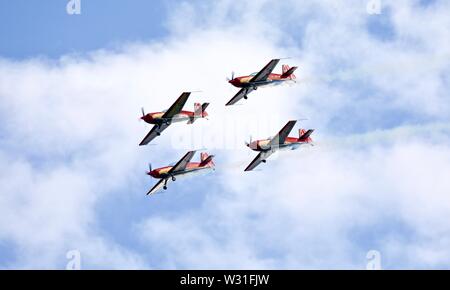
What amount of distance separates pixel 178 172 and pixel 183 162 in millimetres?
2001

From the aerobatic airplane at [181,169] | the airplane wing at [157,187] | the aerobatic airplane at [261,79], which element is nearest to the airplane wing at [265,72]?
the aerobatic airplane at [261,79]

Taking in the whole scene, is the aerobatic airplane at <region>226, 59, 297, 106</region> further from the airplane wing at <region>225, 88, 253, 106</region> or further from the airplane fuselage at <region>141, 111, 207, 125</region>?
the airplane fuselage at <region>141, 111, 207, 125</region>

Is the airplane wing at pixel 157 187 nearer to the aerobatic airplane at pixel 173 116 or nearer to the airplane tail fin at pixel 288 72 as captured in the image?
the aerobatic airplane at pixel 173 116

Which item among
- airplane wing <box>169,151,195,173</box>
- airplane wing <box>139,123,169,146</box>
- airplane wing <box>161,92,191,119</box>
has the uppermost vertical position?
airplane wing <box>161,92,191,119</box>

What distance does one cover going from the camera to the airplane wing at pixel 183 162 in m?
145

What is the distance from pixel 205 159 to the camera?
490ft

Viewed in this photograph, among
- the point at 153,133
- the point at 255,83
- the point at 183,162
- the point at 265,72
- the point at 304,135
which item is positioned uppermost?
the point at 265,72

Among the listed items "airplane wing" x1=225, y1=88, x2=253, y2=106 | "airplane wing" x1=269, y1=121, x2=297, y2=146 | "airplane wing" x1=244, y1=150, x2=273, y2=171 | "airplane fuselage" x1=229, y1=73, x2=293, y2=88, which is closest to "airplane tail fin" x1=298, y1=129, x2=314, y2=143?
"airplane wing" x1=269, y1=121, x2=297, y2=146

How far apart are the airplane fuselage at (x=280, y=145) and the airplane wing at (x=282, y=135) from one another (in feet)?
2.05

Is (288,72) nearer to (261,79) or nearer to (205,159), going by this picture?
Result: (261,79)

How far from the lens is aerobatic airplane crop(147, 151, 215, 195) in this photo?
480 ft

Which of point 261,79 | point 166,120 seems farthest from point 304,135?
→ point 166,120
